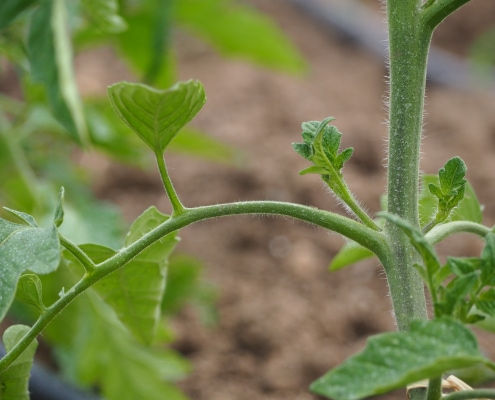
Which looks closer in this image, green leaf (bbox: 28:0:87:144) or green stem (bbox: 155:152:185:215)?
green stem (bbox: 155:152:185:215)

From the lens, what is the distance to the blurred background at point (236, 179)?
1331mm

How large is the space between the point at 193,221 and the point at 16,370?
191mm

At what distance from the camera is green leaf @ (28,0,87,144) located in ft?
3.12

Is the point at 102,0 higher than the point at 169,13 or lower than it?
lower

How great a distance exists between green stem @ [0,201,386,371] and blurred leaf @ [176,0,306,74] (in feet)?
3.52

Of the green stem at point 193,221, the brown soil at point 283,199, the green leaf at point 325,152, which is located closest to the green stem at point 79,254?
the green stem at point 193,221

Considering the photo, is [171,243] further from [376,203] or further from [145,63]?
[376,203]

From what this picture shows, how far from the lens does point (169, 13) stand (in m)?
1.23

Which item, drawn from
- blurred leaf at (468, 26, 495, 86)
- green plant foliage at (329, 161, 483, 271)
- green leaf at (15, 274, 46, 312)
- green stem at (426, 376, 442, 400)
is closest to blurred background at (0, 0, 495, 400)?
blurred leaf at (468, 26, 495, 86)

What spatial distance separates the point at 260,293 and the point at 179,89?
107cm

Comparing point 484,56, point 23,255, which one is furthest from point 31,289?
point 484,56

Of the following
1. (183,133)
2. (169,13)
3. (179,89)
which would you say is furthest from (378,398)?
(179,89)

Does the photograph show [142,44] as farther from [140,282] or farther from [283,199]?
[140,282]

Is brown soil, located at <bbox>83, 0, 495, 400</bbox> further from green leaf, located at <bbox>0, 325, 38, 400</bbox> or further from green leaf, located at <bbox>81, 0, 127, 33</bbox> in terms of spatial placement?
green leaf, located at <bbox>0, 325, 38, 400</bbox>
